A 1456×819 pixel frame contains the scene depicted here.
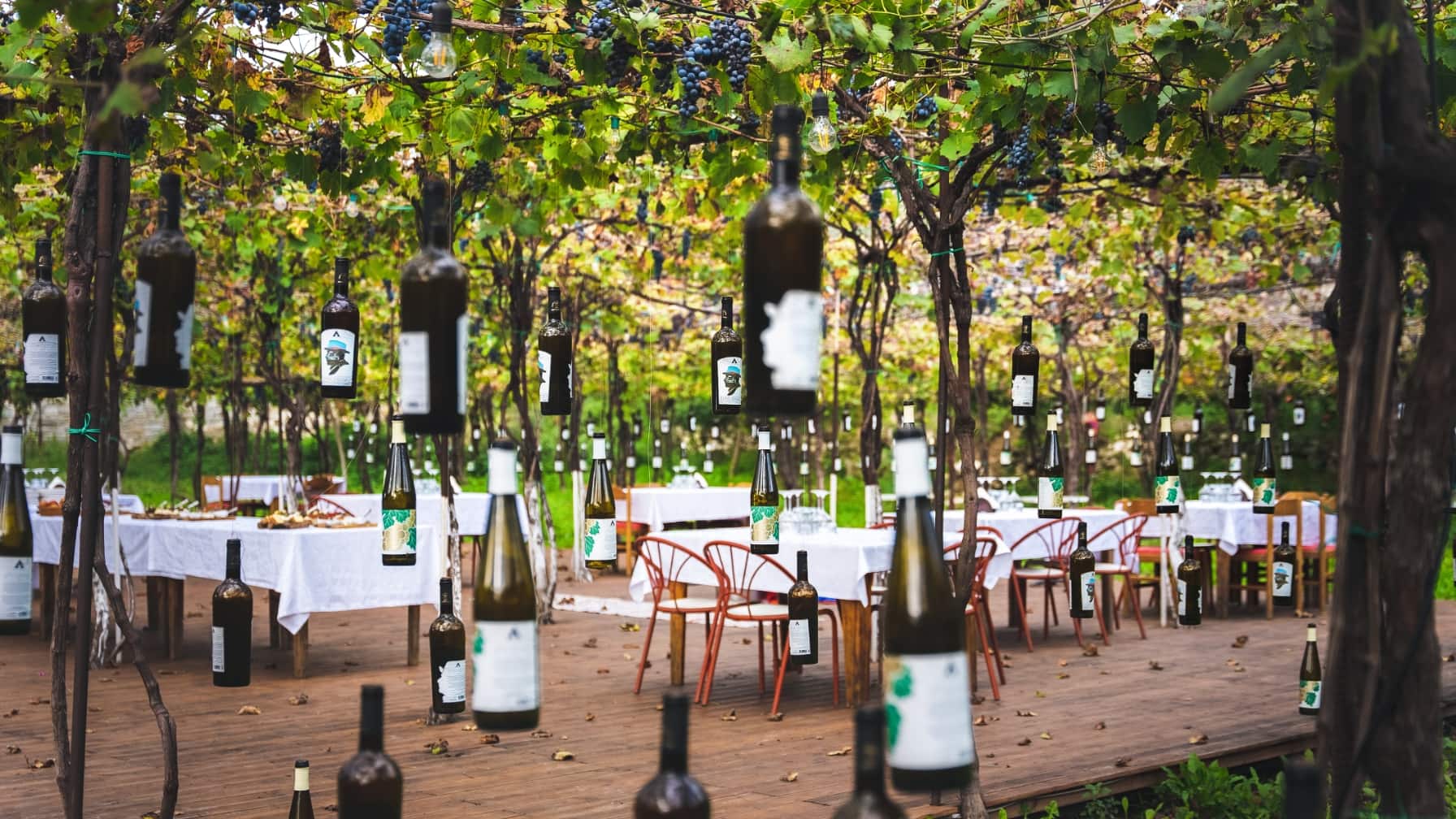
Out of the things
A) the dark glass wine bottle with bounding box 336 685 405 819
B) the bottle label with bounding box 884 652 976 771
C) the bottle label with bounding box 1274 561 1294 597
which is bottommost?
the bottle label with bounding box 1274 561 1294 597

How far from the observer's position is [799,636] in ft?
17.3

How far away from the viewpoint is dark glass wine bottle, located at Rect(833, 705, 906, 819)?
1.67m

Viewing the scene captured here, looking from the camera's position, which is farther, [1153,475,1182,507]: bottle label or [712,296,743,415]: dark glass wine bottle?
[1153,475,1182,507]: bottle label

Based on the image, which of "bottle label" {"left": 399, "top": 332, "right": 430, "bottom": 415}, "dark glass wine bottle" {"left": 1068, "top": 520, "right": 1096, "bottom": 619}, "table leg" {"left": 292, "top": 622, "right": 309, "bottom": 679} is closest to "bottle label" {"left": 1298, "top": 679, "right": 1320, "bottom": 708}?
"dark glass wine bottle" {"left": 1068, "top": 520, "right": 1096, "bottom": 619}

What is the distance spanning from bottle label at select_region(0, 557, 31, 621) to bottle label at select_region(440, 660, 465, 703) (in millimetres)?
905

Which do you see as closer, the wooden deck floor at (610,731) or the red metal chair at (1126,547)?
the wooden deck floor at (610,731)

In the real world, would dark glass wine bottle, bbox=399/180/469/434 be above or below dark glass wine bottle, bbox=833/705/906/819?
above

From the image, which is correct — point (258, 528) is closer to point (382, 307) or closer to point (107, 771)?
point (107, 771)

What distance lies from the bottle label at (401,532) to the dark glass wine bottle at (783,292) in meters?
2.52

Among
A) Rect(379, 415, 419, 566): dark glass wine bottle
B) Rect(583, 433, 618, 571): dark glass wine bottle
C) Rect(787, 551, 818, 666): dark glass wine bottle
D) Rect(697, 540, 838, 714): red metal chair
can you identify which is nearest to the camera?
Rect(583, 433, 618, 571): dark glass wine bottle

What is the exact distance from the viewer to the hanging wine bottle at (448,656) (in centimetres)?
319

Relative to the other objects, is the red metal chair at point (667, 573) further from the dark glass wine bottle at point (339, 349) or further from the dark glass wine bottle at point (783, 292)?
the dark glass wine bottle at point (783, 292)

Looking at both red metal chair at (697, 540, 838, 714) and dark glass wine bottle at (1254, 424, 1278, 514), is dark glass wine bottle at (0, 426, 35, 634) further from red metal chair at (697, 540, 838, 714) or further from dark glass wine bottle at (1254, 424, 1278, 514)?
dark glass wine bottle at (1254, 424, 1278, 514)

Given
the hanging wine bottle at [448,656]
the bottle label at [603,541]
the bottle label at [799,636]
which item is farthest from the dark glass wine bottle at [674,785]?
the bottle label at [799,636]
